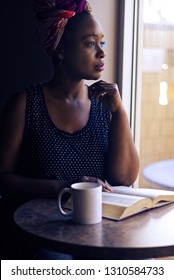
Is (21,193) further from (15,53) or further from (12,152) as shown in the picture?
(15,53)

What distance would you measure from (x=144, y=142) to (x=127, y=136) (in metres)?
0.85

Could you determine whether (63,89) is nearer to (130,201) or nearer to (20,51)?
(20,51)

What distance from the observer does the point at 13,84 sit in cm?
191

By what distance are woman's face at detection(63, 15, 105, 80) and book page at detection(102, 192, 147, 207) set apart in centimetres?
48

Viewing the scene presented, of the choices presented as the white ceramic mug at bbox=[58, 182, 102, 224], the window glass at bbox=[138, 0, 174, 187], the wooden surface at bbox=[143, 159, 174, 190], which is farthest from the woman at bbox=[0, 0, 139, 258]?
the window glass at bbox=[138, 0, 174, 187]

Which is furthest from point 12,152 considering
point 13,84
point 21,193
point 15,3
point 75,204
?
point 15,3

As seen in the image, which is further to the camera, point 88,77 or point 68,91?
point 68,91

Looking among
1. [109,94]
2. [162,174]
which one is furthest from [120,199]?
[162,174]

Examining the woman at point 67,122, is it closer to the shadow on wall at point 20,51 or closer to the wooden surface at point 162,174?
the wooden surface at point 162,174

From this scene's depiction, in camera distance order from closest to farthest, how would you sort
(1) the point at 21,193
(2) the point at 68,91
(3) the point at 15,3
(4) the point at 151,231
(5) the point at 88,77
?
(4) the point at 151,231
(1) the point at 21,193
(5) the point at 88,77
(2) the point at 68,91
(3) the point at 15,3

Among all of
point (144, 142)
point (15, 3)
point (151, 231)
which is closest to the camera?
point (151, 231)

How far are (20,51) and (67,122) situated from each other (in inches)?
24.8

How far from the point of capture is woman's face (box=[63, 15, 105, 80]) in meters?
1.38

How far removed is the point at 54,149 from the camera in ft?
4.56
